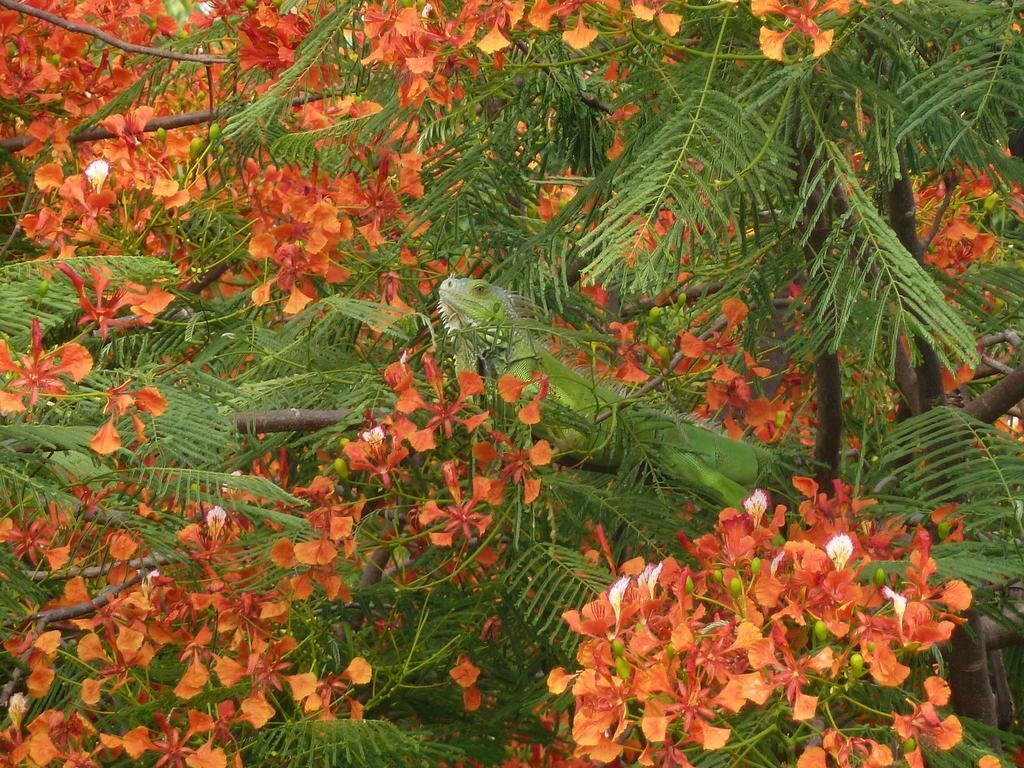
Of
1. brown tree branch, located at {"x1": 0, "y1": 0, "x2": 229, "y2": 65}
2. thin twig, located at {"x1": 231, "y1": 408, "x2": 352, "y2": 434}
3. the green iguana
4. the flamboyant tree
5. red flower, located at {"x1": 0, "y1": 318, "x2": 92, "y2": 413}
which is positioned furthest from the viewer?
brown tree branch, located at {"x1": 0, "y1": 0, "x2": 229, "y2": 65}

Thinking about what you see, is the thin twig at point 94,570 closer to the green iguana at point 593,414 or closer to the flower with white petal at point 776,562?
the green iguana at point 593,414

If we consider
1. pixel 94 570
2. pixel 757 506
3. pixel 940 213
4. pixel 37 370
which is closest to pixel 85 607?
pixel 94 570

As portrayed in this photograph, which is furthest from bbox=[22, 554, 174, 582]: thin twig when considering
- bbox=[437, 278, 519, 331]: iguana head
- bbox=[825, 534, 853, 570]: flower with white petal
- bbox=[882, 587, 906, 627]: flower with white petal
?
bbox=[882, 587, 906, 627]: flower with white petal

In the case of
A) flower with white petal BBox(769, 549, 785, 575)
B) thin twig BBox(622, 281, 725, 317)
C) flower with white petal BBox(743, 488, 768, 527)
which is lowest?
thin twig BBox(622, 281, 725, 317)

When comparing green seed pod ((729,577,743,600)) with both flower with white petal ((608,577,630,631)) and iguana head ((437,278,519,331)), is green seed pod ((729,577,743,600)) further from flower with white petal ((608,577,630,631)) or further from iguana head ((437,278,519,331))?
iguana head ((437,278,519,331))

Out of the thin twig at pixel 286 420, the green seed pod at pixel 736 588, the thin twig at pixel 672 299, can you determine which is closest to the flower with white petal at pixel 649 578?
the green seed pod at pixel 736 588

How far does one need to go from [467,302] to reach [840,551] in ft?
5.47

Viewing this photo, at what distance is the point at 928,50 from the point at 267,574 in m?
2.04

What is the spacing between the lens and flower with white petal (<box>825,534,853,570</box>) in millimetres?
2400

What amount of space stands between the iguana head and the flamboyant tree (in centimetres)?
9

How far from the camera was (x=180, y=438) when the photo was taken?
260cm

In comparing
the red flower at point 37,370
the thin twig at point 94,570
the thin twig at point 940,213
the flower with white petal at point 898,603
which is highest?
the red flower at point 37,370

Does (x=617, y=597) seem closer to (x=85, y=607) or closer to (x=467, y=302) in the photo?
(x=85, y=607)

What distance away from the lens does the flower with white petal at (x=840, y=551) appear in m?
2.40
